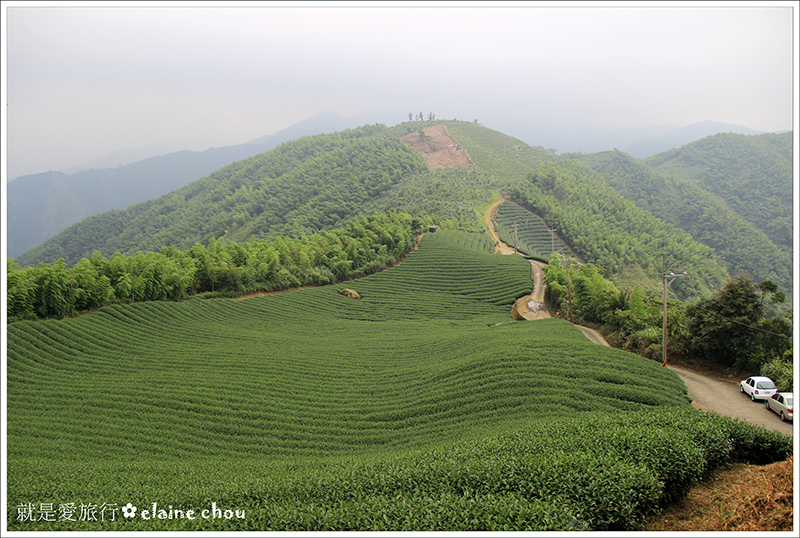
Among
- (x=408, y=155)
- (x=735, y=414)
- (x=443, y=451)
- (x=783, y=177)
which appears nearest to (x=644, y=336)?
(x=735, y=414)

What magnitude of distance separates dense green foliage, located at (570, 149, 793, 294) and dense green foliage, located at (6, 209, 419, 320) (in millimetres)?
45258

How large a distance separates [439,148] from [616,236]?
62118 mm

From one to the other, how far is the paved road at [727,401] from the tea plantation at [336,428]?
1.22 meters

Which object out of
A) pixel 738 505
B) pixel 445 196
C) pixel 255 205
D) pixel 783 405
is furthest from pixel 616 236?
pixel 255 205

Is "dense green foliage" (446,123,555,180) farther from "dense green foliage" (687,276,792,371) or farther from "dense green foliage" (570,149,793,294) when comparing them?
"dense green foliage" (687,276,792,371)

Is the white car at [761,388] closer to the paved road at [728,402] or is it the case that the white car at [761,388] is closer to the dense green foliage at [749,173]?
the paved road at [728,402]

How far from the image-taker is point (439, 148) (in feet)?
369

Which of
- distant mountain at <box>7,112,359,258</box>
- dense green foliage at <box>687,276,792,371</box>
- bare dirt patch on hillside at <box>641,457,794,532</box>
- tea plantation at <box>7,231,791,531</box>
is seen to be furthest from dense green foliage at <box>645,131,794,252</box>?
distant mountain at <box>7,112,359,258</box>

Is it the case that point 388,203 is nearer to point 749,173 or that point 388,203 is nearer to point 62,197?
point 749,173

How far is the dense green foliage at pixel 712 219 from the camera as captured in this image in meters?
65.5

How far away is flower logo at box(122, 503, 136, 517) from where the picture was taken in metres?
6.57

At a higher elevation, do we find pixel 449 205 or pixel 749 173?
pixel 749 173

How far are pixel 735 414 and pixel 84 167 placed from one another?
24493 cm

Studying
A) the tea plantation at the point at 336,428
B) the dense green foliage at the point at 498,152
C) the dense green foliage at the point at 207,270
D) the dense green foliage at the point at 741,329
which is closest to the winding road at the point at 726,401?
the dense green foliage at the point at 741,329
